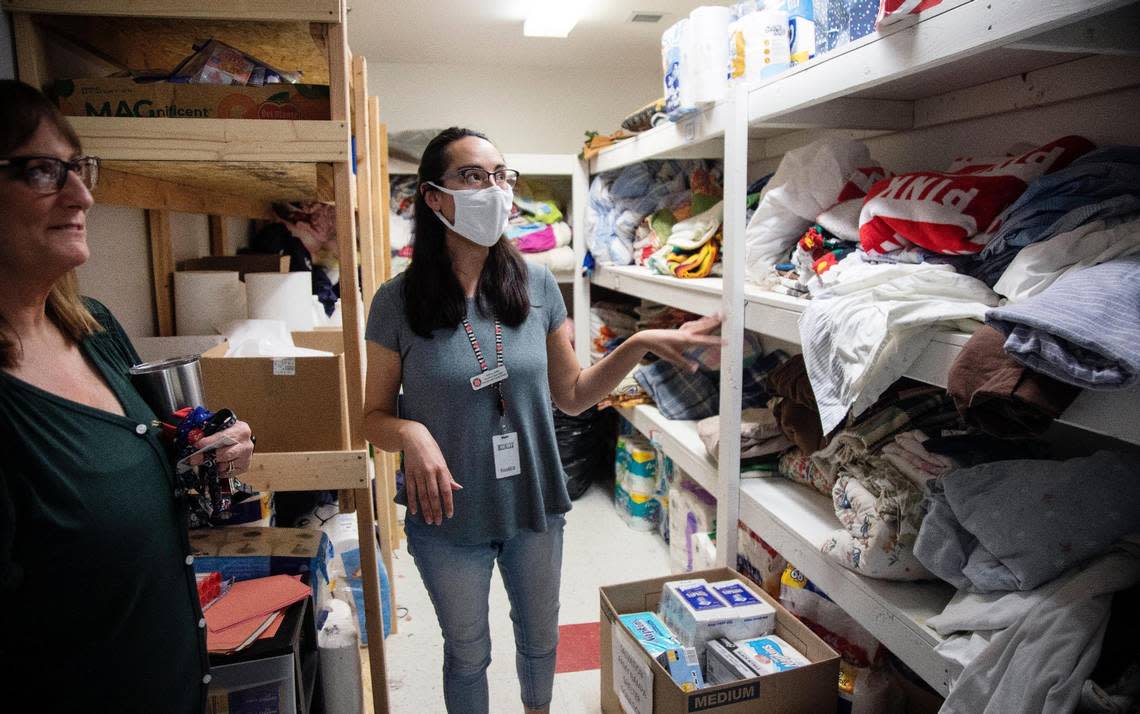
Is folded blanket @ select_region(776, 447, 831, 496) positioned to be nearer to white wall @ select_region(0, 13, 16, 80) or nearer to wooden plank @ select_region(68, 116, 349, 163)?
wooden plank @ select_region(68, 116, 349, 163)

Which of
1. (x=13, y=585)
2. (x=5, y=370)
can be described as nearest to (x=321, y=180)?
(x=5, y=370)

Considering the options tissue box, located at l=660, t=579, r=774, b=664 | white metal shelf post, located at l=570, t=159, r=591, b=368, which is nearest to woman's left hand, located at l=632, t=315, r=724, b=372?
tissue box, located at l=660, t=579, r=774, b=664

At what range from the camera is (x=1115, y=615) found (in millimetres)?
1087

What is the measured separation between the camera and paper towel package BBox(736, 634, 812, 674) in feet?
5.43

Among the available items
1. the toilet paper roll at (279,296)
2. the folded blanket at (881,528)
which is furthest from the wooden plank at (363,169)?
the folded blanket at (881,528)

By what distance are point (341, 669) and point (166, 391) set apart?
40.8 inches

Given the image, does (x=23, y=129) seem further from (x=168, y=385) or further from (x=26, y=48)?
(x=26, y=48)

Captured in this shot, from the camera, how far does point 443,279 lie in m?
1.59

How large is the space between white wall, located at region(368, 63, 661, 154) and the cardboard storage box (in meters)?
3.31

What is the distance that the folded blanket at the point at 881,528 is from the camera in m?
1.46

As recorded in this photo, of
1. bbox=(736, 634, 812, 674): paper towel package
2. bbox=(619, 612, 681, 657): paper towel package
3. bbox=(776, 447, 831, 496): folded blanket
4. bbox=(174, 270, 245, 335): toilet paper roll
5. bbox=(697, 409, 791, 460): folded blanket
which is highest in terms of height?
bbox=(174, 270, 245, 335): toilet paper roll

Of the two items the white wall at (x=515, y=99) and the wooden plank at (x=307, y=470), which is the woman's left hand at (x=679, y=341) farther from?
the white wall at (x=515, y=99)

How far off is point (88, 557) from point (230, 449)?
26cm

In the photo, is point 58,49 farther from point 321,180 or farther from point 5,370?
point 5,370
